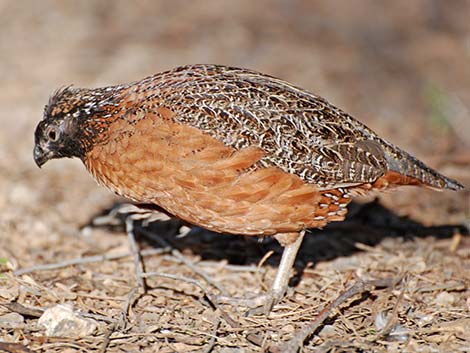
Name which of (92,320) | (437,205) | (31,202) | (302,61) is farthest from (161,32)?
(92,320)

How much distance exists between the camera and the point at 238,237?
22.6 ft

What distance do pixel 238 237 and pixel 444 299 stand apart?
2.19m

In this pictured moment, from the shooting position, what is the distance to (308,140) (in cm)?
529

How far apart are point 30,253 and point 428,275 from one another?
3554 millimetres

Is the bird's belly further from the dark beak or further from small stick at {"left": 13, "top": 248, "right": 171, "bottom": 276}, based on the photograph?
small stick at {"left": 13, "top": 248, "right": 171, "bottom": 276}

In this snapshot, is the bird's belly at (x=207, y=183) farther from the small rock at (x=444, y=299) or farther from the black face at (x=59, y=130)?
the small rock at (x=444, y=299)

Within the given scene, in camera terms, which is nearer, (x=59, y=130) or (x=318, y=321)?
(x=318, y=321)

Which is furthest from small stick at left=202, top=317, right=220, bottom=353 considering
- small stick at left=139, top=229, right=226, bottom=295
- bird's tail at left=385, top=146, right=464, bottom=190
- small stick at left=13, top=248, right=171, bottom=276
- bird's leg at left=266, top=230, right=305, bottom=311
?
bird's tail at left=385, top=146, right=464, bottom=190

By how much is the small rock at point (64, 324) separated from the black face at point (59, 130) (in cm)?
136

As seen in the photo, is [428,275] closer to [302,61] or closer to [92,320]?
[92,320]

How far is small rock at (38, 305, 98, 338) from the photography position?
15.4 feet

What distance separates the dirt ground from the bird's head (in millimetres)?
1043

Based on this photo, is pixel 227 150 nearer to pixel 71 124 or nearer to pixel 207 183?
pixel 207 183

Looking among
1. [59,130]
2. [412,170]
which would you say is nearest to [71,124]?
[59,130]
